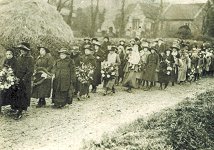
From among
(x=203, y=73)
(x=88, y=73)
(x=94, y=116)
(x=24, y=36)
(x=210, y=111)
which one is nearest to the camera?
(x=210, y=111)

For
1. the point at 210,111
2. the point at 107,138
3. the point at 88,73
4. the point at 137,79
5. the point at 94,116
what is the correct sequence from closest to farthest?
the point at 107,138 < the point at 210,111 < the point at 94,116 < the point at 88,73 < the point at 137,79

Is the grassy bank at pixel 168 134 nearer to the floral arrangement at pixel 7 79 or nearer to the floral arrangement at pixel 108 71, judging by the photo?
the floral arrangement at pixel 7 79

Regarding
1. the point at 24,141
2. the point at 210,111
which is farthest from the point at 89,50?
the point at 24,141

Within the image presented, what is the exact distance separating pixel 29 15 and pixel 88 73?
3.90 meters

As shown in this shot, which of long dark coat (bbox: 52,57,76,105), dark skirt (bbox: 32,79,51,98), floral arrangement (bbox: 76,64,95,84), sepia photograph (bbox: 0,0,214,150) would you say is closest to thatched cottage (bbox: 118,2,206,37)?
sepia photograph (bbox: 0,0,214,150)

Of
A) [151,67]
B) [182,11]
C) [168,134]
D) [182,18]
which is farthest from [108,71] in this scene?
[182,11]

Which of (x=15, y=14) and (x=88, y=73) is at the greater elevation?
(x=15, y=14)

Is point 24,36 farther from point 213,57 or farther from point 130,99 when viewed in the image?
point 213,57

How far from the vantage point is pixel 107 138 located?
7.97m

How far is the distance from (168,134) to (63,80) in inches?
165

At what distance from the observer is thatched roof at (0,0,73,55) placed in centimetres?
1470

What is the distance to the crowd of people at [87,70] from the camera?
9914mm

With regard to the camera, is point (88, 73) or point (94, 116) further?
point (88, 73)

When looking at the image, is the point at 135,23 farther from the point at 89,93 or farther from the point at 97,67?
the point at 89,93
